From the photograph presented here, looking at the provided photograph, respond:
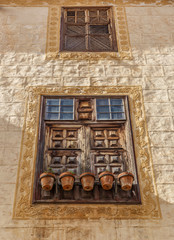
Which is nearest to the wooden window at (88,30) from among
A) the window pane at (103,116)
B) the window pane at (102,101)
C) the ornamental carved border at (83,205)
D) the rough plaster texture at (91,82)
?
the rough plaster texture at (91,82)

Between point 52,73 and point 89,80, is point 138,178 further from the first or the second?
point 52,73

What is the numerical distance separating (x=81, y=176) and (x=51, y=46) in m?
3.55

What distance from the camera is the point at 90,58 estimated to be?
7.11m

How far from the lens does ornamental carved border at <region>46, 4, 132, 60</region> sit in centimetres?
713

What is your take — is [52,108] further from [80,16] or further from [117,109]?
[80,16]

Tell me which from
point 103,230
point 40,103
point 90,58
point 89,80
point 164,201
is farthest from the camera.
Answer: point 90,58

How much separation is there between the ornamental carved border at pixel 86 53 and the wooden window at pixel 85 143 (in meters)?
1.24

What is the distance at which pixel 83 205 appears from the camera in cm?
494

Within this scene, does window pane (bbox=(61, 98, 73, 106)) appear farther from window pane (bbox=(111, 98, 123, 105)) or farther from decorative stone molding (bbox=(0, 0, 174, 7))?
decorative stone molding (bbox=(0, 0, 174, 7))

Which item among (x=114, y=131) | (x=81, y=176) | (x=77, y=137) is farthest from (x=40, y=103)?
(x=81, y=176)

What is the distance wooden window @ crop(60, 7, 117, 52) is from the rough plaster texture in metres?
0.48

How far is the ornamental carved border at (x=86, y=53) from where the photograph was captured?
7.13 meters

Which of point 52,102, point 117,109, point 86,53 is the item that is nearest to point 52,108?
point 52,102

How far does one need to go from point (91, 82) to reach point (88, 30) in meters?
1.95
